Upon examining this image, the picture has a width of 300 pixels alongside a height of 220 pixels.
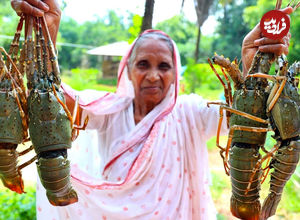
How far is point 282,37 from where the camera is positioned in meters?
1.35

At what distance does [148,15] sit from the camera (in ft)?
7.64

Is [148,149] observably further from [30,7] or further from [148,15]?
[30,7]

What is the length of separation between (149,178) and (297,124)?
3.69 feet

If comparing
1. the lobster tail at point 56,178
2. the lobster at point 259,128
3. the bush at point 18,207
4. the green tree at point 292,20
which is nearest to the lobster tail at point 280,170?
the lobster at point 259,128

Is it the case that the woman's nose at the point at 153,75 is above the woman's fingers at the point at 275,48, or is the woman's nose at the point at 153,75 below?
below

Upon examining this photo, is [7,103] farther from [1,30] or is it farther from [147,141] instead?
[1,30]

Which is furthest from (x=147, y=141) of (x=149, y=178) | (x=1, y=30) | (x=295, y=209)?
(x=295, y=209)

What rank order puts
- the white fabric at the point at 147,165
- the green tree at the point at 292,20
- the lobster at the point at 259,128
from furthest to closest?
1. the white fabric at the point at 147,165
2. the green tree at the point at 292,20
3. the lobster at the point at 259,128

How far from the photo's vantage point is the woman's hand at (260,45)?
54.2 inches

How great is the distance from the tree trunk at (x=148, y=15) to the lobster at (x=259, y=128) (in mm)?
977

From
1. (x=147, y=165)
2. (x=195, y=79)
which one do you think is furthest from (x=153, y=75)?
(x=195, y=79)

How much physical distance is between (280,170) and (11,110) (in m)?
1.21

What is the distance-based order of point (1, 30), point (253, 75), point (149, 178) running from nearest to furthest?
point (253, 75), point (149, 178), point (1, 30)

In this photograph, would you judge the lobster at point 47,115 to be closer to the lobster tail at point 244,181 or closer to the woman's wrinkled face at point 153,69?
the lobster tail at point 244,181
